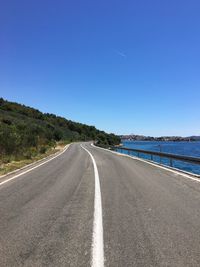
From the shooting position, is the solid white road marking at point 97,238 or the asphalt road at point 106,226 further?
the asphalt road at point 106,226

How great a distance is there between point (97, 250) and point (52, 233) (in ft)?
3.69

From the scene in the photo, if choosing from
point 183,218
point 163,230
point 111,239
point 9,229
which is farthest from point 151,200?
point 9,229

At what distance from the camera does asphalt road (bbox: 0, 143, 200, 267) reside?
14.9ft

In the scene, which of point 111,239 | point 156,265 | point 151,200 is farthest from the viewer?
point 151,200

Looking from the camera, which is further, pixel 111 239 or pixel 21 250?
pixel 111 239

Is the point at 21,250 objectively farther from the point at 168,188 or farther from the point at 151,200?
the point at 168,188

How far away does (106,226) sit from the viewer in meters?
6.12

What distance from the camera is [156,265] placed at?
4234mm

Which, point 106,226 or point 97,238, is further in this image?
point 106,226

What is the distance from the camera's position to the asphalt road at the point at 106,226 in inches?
179

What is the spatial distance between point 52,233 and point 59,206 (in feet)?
7.31

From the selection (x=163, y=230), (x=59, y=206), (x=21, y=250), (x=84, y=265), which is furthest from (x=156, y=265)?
(x=59, y=206)

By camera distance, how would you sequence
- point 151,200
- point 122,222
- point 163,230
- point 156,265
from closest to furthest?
point 156,265
point 163,230
point 122,222
point 151,200

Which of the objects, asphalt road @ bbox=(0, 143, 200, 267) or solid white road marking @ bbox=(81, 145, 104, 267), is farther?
asphalt road @ bbox=(0, 143, 200, 267)
